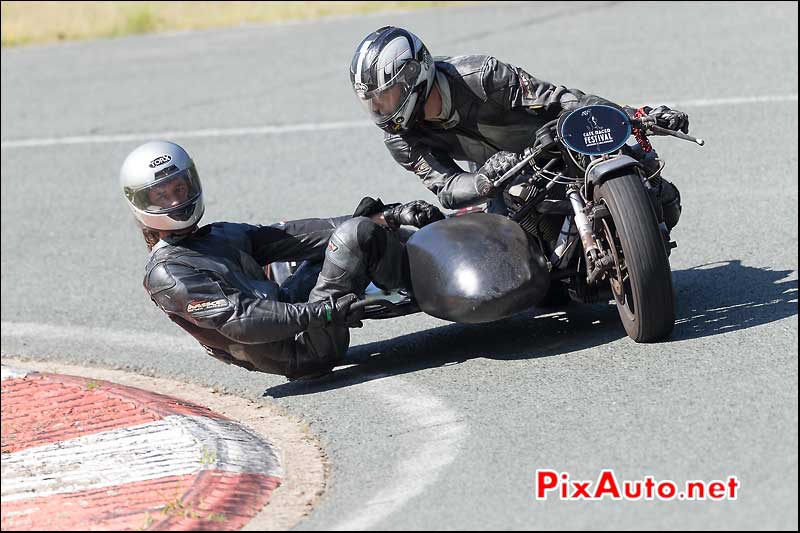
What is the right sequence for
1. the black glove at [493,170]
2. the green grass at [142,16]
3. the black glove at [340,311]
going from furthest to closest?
the green grass at [142,16] < the black glove at [340,311] < the black glove at [493,170]

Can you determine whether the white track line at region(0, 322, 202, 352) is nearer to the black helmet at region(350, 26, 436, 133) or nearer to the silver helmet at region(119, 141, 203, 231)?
the silver helmet at region(119, 141, 203, 231)

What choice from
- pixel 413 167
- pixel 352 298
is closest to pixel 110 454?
pixel 352 298

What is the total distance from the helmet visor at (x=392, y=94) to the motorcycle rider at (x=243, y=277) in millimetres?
536

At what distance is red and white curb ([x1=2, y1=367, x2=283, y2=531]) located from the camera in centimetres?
492

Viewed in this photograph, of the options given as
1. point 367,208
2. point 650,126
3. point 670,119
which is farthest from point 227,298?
point 670,119

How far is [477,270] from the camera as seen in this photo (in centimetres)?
636

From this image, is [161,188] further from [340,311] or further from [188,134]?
[188,134]

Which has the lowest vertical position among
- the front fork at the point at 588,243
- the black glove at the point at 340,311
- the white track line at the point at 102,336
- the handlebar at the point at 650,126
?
the white track line at the point at 102,336

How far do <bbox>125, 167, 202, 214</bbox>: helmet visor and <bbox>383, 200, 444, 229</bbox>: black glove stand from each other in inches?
42.5

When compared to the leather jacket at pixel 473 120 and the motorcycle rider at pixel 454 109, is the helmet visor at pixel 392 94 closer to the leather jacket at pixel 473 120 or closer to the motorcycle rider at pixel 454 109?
the motorcycle rider at pixel 454 109

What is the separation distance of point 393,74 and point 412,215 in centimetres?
77

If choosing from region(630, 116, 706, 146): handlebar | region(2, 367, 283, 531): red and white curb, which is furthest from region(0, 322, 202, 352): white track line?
region(630, 116, 706, 146): handlebar

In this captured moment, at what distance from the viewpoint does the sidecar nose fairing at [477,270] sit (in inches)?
249

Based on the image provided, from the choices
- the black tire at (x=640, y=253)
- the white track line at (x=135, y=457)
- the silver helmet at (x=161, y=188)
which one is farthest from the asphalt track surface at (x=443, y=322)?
the silver helmet at (x=161, y=188)
